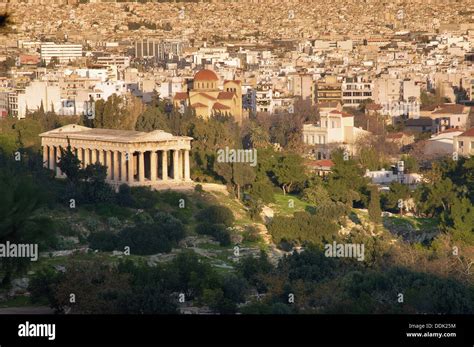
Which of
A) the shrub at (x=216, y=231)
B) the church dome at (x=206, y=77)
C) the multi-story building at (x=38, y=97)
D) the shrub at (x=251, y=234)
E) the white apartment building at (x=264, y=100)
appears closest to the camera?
the shrub at (x=216, y=231)

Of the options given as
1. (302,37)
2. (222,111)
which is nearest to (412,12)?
(302,37)

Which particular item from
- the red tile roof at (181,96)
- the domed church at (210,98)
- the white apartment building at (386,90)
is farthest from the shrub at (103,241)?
the white apartment building at (386,90)

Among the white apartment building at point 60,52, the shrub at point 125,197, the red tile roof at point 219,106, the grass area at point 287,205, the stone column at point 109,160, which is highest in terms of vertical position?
the white apartment building at point 60,52

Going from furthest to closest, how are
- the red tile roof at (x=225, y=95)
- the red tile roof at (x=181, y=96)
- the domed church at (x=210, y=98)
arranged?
the red tile roof at (x=225, y=95), the red tile roof at (x=181, y=96), the domed church at (x=210, y=98)

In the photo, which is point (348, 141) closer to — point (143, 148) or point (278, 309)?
point (143, 148)

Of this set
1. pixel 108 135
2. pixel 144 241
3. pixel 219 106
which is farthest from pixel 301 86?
pixel 144 241

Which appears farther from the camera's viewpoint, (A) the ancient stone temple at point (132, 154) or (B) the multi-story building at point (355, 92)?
(B) the multi-story building at point (355, 92)

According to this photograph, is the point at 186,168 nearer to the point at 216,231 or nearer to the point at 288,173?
the point at 288,173

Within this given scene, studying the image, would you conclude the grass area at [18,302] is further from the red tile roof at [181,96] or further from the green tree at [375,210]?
the red tile roof at [181,96]
